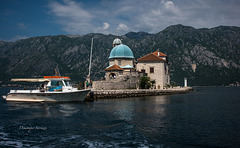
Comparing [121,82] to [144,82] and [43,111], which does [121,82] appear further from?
[43,111]

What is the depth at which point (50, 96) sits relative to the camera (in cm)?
3681

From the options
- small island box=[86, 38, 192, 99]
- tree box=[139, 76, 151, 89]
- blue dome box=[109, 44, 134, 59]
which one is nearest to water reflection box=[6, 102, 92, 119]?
small island box=[86, 38, 192, 99]

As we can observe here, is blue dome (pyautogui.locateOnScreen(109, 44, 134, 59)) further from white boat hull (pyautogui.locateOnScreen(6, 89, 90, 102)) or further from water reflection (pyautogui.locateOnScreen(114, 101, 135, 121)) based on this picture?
water reflection (pyautogui.locateOnScreen(114, 101, 135, 121))

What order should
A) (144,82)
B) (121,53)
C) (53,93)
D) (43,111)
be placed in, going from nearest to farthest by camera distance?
(43,111), (53,93), (144,82), (121,53)

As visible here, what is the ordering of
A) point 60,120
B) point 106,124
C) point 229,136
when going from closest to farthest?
1. point 229,136
2. point 106,124
3. point 60,120

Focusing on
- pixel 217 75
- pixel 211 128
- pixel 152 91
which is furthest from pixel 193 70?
pixel 211 128

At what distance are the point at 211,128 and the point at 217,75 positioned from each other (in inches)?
7694

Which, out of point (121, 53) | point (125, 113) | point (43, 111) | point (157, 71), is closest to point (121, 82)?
point (121, 53)

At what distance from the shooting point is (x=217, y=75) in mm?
193000

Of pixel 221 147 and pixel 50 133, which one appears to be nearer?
pixel 221 147

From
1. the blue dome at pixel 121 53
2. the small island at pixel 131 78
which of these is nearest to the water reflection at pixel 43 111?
the small island at pixel 131 78

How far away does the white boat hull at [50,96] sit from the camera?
120 feet

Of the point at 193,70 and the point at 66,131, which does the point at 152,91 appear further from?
the point at 193,70

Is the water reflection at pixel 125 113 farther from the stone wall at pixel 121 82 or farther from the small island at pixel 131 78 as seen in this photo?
the stone wall at pixel 121 82
